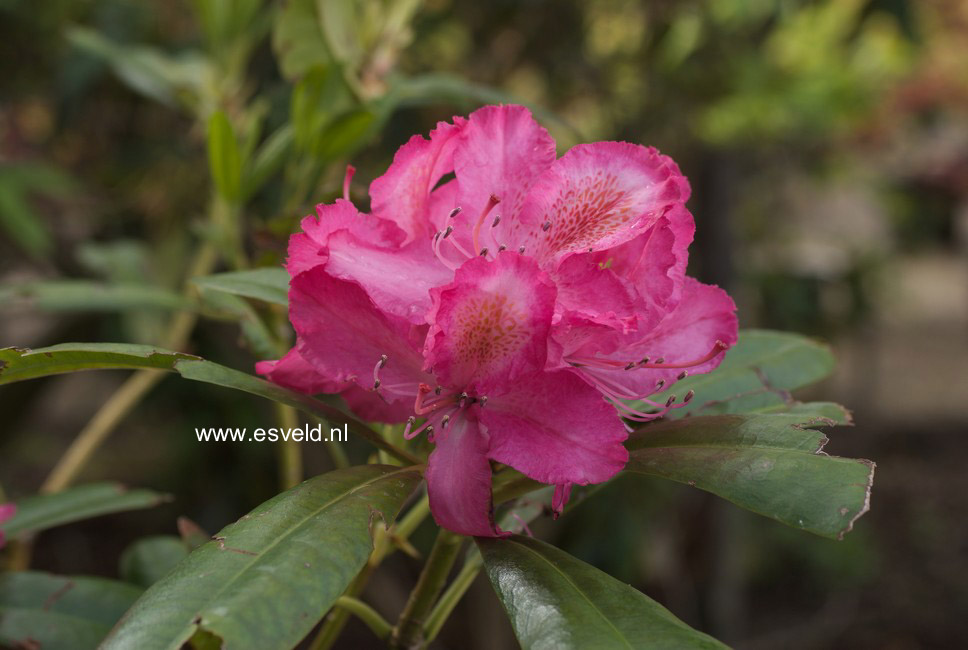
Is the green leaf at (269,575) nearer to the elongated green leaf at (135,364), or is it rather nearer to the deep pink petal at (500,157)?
the elongated green leaf at (135,364)

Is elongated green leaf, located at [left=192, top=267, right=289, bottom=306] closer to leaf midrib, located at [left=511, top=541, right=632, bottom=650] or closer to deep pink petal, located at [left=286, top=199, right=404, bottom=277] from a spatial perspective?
deep pink petal, located at [left=286, top=199, right=404, bottom=277]

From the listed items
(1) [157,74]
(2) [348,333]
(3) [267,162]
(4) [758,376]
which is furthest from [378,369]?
(1) [157,74]

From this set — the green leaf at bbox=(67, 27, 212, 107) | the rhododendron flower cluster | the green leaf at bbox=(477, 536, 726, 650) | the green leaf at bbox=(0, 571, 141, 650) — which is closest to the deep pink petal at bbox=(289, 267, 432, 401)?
the rhododendron flower cluster

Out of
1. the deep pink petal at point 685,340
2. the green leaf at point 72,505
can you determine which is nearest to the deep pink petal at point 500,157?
the deep pink petal at point 685,340

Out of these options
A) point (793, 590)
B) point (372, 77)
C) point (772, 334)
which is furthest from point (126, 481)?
point (772, 334)

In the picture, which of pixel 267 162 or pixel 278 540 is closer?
pixel 278 540

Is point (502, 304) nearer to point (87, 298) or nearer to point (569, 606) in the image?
point (569, 606)
